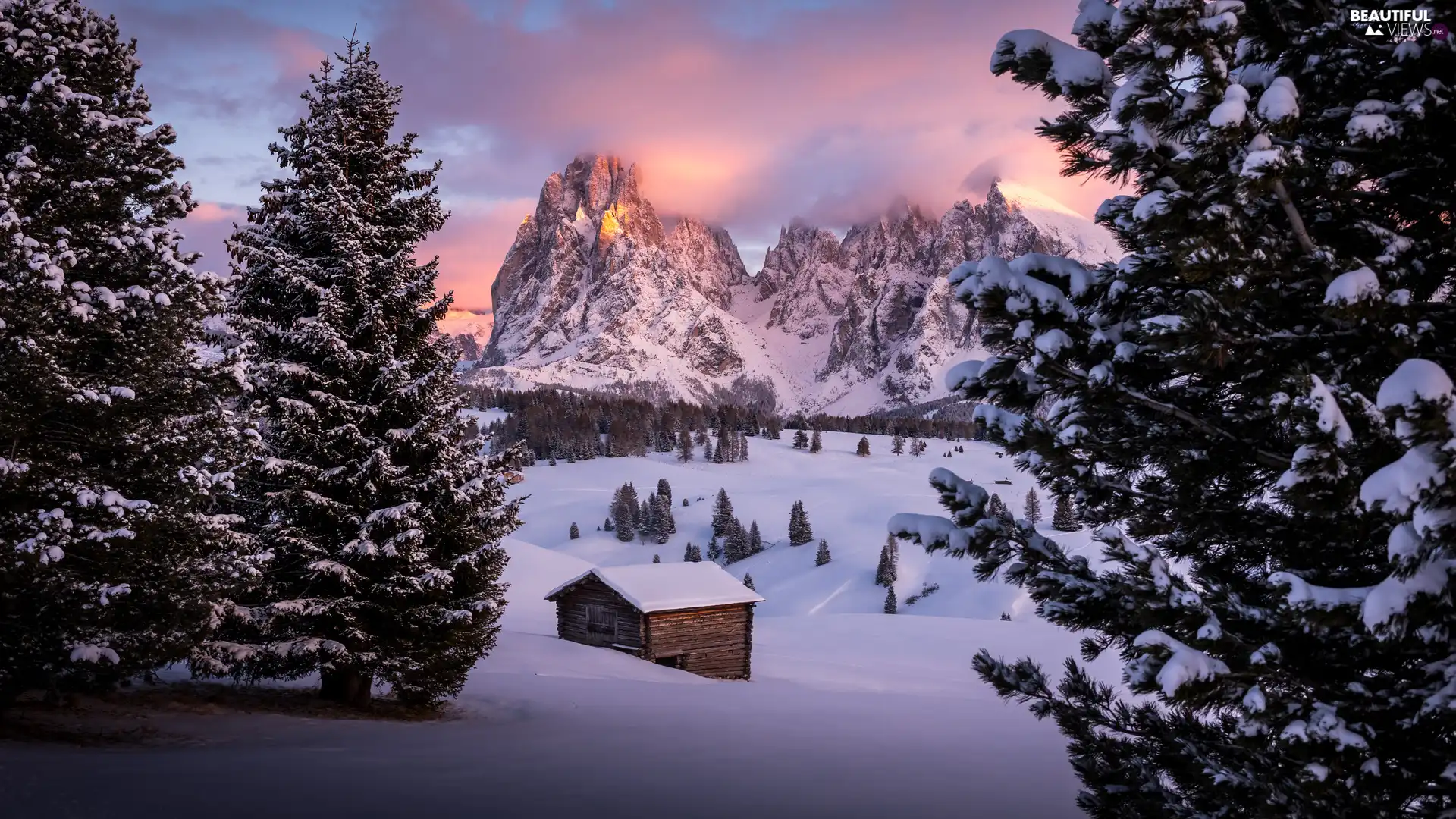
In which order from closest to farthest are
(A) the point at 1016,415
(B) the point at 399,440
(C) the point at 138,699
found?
(A) the point at 1016,415, (C) the point at 138,699, (B) the point at 399,440

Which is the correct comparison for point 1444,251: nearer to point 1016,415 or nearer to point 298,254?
point 1016,415

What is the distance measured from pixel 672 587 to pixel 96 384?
24.4 m

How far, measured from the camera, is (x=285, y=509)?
13359 mm

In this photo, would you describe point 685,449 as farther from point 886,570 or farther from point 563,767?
point 563,767

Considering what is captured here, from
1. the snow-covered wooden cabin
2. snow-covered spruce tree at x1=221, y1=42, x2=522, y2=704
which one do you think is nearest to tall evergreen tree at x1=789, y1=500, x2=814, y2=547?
the snow-covered wooden cabin

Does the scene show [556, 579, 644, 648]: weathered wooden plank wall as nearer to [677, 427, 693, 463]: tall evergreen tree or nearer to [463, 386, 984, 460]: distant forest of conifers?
[463, 386, 984, 460]: distant forest of conifers

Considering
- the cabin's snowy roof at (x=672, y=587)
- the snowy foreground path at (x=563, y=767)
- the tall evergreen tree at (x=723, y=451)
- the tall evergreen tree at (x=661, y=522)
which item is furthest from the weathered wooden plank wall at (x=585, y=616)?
the tall evergreen tree at (x=723, y=451)

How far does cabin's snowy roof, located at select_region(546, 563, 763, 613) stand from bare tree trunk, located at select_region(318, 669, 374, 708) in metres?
16.3

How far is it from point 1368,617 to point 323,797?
8758 mm

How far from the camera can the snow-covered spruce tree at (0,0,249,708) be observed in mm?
9000

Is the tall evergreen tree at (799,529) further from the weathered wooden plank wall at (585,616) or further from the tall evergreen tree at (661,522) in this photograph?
the weathered wooden plank wall at (585,616)

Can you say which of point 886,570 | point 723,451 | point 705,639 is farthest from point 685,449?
point 705,639

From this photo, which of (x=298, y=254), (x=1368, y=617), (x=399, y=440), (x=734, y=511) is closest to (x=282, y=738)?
(x=399, y=440)

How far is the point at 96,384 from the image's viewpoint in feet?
32.2
